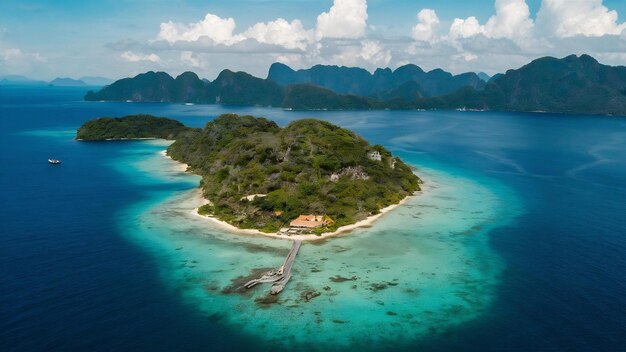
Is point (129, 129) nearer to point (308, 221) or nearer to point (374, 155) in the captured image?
point (374, 155)

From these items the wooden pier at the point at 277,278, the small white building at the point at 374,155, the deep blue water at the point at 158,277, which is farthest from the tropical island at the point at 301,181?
the deep blue water at the point at 158,277

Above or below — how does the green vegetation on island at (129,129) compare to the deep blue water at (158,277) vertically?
above

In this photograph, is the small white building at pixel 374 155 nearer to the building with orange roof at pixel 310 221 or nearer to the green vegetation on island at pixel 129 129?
the building with orange roof at pixel 310 221

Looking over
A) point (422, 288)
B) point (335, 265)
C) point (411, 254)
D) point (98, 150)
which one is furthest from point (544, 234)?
point (98, 150)

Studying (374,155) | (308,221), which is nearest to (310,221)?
(308,221)

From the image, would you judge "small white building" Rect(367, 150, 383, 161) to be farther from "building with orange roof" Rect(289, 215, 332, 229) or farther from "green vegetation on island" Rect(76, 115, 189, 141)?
"green vegetation on island" Rect(76, 115, 189, 141)

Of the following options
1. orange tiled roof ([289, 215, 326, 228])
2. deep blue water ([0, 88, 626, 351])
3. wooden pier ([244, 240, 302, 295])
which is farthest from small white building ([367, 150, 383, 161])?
wooden pier ([244, 240, 302, 295])
